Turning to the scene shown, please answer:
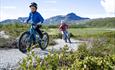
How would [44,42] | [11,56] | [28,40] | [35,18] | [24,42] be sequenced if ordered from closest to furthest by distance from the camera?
[11,56], [24,42], [28,40], [35,18], [44,42]

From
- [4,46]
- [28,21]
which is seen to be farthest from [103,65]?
[4,46]

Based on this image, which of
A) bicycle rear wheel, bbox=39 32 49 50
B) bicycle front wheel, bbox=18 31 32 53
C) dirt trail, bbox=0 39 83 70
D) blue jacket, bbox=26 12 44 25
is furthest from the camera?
bicycle rear wheel, bbox=39 32 49 50

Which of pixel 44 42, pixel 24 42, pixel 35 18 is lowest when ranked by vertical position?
pixel 44 42

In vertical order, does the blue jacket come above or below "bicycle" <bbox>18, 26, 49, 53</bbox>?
above

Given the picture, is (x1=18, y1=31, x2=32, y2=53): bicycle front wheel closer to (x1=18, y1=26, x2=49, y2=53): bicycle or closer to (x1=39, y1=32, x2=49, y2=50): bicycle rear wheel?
(x1=18, y1=26, x2=49, y2=53): bicycle

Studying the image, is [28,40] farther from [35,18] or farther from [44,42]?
[44,42]

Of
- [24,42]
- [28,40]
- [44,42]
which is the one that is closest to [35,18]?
[28,40]

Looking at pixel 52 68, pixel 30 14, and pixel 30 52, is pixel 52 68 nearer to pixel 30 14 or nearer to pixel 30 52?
pixel 30 52

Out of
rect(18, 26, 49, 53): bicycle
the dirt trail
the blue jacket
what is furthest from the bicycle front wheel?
the blue jacket

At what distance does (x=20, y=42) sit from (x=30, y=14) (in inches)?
57.9

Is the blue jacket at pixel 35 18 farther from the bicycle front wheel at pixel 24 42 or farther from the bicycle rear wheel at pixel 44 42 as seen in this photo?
the bicycle rear wheel at pixel 44 42

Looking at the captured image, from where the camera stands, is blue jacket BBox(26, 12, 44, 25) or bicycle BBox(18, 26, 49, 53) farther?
blue jacket BBox(26, 12, 44, 25)

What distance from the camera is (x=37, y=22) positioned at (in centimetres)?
1502

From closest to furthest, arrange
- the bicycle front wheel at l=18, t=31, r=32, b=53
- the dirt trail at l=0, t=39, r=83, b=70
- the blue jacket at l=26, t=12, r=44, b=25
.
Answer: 1. the dirt trail at l=0, t=39, r=83, b=70
2. the bicycle front wheel at l=18, t=31, r=32, b=53
3. the blue jacket at l=26, t=12, r=44, b=25
